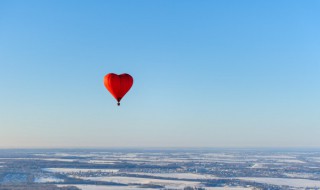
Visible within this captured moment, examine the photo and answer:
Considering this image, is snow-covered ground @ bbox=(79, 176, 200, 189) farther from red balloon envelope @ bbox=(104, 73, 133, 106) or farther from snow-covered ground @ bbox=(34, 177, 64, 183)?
red balloon envelope @ bbox=(104, 73, 133, 106)

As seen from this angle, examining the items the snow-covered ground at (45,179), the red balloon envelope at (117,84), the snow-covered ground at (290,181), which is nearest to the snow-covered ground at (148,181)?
the snow-covered ground at (45,179)

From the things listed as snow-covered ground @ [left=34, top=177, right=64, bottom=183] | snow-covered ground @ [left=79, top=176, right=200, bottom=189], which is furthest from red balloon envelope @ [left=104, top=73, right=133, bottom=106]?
snow-covered ground @ [left=34, top=177, right=64, bottom=183]

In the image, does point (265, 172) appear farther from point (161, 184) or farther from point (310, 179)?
point (161, 184)

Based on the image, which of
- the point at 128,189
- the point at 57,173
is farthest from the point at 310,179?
the point at 57,173

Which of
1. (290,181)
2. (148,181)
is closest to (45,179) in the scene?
(148,181)

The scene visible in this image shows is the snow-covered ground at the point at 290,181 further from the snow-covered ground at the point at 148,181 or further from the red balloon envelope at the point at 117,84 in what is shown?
the red balloon envelope at the point at 117,84

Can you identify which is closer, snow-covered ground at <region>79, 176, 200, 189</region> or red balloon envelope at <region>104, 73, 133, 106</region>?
red balloon envelope at <region>104, 73, 133, 106</region>

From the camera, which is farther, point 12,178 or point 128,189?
point 12,178

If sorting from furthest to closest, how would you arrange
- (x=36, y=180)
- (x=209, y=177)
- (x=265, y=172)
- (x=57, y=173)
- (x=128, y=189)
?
(x=265, y=172)
(x=57, y=173)
(x=209, y=177)
(x=36, y=180)
(x=128, y=189)
